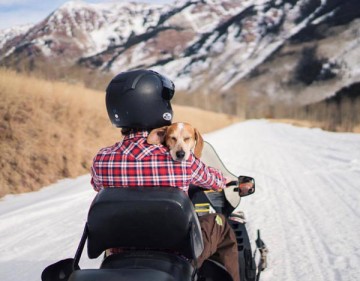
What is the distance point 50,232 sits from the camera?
5926 mm

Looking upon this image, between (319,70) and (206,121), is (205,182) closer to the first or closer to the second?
(206,121)

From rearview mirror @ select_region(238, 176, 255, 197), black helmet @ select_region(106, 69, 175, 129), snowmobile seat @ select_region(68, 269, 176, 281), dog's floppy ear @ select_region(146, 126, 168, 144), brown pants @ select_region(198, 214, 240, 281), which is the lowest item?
brown pants @ select_region(198, 214, 240, 281)

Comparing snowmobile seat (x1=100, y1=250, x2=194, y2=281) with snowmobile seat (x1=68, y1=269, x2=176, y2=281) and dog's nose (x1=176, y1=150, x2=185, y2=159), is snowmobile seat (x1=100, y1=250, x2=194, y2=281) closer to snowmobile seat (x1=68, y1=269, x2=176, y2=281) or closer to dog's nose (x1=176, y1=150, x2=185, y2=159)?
snowmobile seat (x1=68, y1=269, x2=176, y2=281)

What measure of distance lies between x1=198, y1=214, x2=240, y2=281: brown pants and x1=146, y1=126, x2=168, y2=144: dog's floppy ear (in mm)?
597

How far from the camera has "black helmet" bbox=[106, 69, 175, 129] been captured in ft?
9.02

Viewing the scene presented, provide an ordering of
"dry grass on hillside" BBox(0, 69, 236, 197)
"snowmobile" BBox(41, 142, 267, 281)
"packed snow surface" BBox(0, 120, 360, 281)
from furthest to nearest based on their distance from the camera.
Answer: "dry grass on hillside" BBox(0, 69, 236, 197)
"packed snow surface" BBox(0, 120, 360, 281)
"snowmobile" BBox(41, 142, 267, 281)

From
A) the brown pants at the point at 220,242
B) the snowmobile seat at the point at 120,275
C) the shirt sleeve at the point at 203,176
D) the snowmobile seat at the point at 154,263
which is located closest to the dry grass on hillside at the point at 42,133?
the brown pants at the point at 220,242

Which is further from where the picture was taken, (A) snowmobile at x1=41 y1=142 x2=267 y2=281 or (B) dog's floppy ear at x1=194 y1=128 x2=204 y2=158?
(B) dog's floppy ear at x1=194 y1=128 x2=204 y2=158

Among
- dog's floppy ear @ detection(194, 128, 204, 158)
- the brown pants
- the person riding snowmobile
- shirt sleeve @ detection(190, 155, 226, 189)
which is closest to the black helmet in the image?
the person riding snowmobile

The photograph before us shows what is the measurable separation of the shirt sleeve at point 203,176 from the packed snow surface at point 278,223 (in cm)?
166

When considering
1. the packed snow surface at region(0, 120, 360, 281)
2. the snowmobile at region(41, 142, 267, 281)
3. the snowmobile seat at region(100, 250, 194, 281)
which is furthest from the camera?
the packed snow surface at region(0, 120, 360, 281)

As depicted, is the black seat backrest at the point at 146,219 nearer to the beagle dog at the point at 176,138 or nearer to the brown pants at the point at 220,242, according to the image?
the beagle dog at the point at 176,138

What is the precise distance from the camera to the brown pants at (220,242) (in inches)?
110

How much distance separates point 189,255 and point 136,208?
384mm
